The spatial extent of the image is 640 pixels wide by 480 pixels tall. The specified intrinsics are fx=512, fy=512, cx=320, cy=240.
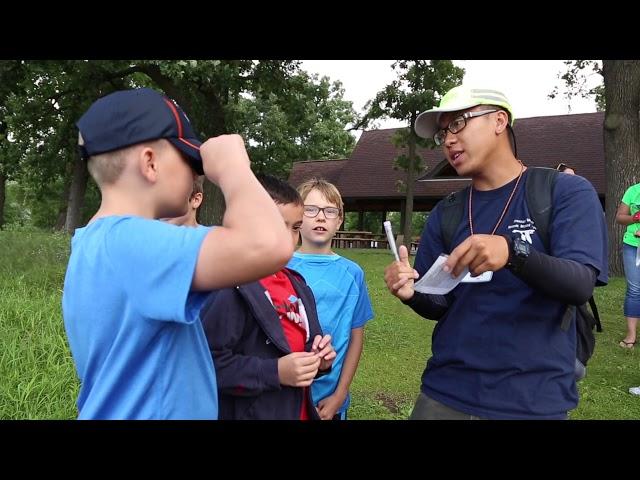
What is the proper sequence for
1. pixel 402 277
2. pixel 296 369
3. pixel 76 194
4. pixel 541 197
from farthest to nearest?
pixel 76 194
pixel 402 277
pixel 541 197
pixel 296 369

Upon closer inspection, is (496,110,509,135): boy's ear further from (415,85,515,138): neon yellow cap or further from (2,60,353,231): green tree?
(2,60,353,231): green tree

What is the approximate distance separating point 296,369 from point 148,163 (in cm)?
87

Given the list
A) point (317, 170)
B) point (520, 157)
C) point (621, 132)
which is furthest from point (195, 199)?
point (317, 170)

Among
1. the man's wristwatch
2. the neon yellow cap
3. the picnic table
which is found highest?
the neon yellow cap

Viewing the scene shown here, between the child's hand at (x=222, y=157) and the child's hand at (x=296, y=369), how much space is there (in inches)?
30.1

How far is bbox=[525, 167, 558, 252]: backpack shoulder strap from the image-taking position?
184 cm

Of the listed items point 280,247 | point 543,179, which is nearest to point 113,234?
point 280,247

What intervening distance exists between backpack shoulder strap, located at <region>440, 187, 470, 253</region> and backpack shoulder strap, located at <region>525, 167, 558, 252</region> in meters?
0.28

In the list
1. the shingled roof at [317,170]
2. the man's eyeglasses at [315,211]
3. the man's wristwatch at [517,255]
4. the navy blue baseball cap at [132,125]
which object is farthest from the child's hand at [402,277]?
the shingled roof at [317,170]

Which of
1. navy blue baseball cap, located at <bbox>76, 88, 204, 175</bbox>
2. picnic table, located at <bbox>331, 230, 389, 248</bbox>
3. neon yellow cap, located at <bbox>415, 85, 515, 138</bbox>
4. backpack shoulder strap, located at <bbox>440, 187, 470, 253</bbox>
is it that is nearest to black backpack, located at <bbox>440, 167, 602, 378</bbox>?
backpack shoulder strap, located at <bbox>440, 187, 470, 253</bbox>

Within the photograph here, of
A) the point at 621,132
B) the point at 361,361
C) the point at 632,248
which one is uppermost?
the point at 621,132

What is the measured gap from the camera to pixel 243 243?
3.77ft

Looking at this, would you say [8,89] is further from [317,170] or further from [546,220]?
[317,170]
